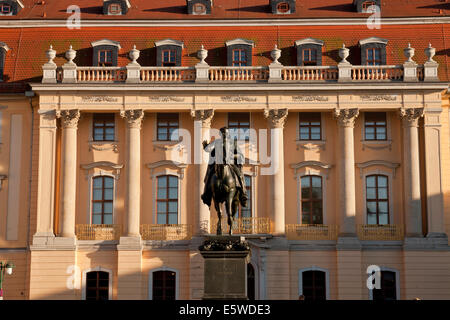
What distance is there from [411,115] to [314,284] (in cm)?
837

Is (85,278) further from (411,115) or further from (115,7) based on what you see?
(411,115)

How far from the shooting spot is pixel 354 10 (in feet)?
133

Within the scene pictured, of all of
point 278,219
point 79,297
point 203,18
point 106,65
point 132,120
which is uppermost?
point 203,18

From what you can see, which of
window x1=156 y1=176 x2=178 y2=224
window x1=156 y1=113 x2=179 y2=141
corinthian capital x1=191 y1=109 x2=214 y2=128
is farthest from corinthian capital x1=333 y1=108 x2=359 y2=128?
window x1=156 y1=176 x2=178 y2=224

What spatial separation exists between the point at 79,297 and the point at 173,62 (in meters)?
11.1

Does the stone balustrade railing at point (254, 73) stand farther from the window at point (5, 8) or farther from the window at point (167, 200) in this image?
the window at point (5, 8)

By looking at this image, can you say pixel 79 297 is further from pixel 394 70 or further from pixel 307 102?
pixel 394 70

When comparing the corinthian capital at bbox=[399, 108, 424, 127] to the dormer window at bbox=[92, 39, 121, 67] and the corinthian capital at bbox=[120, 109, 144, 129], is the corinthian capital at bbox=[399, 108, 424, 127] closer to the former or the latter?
the corinthian capital at bbox=[120, 109, 144, 129]

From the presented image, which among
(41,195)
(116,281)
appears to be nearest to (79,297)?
(116,281)

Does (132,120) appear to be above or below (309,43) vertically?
below

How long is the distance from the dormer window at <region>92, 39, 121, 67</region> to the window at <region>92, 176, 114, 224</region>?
5225mm

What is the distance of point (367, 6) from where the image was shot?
40156mm

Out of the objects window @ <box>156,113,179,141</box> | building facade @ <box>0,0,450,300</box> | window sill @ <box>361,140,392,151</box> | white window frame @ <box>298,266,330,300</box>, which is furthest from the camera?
window @ <box>156,113,179,141</box>

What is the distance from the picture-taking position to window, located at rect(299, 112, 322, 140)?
37688 millimetres
